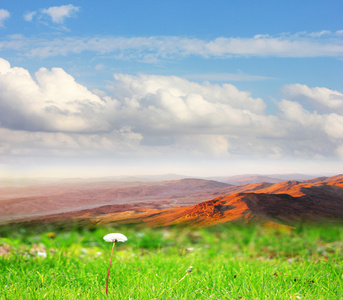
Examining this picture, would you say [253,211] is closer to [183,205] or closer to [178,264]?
[183,205]

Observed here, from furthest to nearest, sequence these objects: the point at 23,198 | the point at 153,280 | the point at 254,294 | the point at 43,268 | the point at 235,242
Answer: the point at 23,198, the point at 235,242, the point at 43,268, the point at 153,280, the point at 254,294

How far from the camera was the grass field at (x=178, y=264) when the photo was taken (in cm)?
402

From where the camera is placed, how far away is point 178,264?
17.8 ft

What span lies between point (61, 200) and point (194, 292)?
7.73 metres

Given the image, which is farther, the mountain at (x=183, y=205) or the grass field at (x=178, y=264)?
the mountain at (x=183, y=205)

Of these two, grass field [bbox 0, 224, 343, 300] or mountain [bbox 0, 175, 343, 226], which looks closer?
grass field [bbox 0, 224, 343, 300]

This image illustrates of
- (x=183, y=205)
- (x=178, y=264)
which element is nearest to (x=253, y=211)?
(x=183, y=205)

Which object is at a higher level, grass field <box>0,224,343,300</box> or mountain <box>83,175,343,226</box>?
mountain <box>83,175,343,226</box>

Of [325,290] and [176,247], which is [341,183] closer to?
[176,247]

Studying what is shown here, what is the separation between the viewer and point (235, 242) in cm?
768

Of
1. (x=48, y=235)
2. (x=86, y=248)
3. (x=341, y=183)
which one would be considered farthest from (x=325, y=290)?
(x=341, y=183)

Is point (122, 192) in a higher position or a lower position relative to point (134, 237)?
higher

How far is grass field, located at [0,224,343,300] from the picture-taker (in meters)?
4.02

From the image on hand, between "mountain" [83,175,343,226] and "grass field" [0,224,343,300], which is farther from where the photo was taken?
"mountain" [83,175,343,226]
